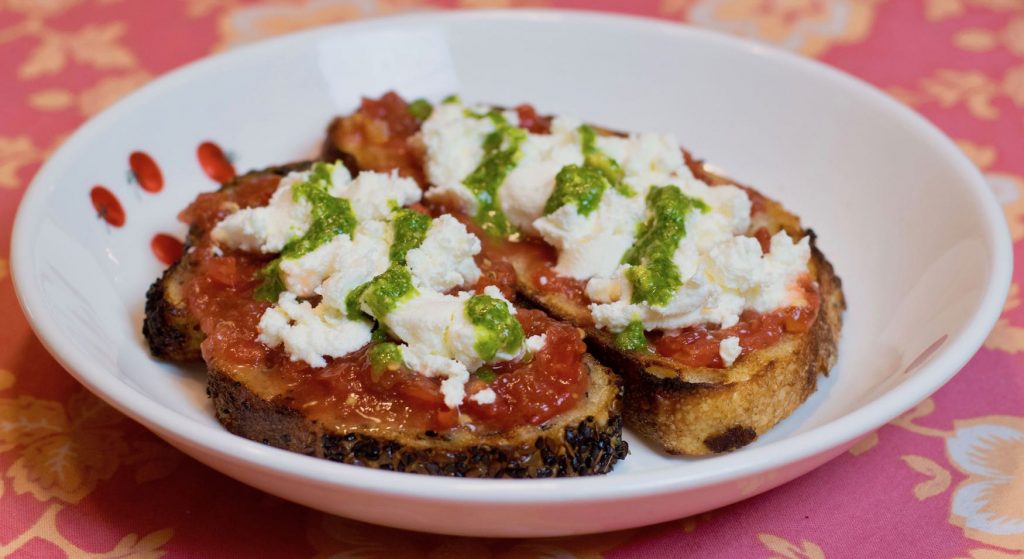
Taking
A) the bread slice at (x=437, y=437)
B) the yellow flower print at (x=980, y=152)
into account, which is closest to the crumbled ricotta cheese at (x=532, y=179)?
the bread slice at (x=437, y=437)

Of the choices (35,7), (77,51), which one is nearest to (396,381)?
(77,51)

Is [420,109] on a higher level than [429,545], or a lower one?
higher

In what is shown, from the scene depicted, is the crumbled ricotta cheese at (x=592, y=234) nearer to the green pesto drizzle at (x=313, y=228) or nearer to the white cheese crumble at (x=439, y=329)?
the white cheese crumble at (x=439, y=329)

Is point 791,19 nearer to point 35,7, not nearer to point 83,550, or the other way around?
point 35,7

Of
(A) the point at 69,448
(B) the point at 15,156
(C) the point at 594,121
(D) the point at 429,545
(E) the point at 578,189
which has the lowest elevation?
(B) the point at 15,156

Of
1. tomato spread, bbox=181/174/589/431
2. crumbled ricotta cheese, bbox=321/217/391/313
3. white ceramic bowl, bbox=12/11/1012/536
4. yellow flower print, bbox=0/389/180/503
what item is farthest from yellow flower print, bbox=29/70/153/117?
crumbled ricotta cheese, bbox=321/217/391/313

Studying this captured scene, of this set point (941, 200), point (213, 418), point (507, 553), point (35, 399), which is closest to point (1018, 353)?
point (941, 200)

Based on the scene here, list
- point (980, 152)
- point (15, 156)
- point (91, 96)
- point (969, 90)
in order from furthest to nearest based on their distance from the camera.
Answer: point (969, 90), point (91, 96), point (980, 152), point (15, 156)
